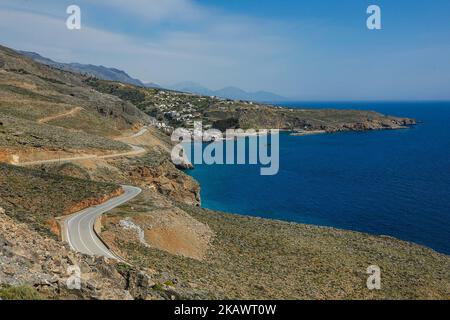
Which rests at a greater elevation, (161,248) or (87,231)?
(87,231)

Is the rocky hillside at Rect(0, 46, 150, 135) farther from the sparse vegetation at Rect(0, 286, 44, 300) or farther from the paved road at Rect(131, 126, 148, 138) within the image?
the sparse vegetation at Rect(0, 286, 44, 300)

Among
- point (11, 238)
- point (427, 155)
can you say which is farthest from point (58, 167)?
point (427, 155)

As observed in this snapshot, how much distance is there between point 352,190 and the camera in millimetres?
79000

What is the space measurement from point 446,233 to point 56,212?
45.9 meters

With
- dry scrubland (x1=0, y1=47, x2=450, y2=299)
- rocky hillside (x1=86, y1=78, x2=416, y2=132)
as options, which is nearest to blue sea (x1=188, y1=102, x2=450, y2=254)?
dry scrubland (x1=0, y1=47, x2=450, y2=299)

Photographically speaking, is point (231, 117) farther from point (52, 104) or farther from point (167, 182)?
point (167, 182)

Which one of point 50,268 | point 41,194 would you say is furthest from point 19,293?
point 41,194

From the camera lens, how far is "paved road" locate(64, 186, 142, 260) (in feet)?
84.9

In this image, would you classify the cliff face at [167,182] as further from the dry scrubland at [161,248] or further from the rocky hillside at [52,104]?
the rocky hillside at [52,104]

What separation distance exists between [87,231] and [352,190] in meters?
60.2

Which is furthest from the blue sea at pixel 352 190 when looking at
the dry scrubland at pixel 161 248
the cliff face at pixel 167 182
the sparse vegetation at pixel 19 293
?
the sparse vegetation at pixel 19 293

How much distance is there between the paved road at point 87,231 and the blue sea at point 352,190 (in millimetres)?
31828

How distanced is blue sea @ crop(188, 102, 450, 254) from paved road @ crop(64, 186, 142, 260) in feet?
104

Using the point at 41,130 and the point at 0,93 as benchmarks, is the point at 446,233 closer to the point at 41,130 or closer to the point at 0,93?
the point at 41,130
